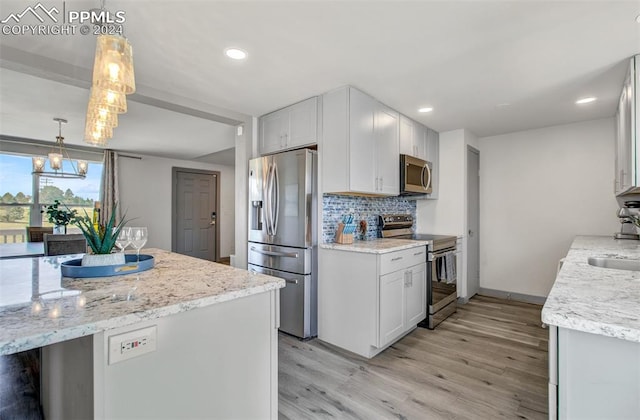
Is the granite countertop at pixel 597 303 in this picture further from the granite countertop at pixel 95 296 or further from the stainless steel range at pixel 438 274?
the stainless steel range at pixel 438 274

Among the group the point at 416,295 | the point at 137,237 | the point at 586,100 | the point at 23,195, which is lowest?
the point at 416,295

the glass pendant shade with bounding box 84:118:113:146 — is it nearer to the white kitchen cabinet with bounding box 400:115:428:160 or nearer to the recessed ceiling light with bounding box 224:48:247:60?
the recessed ceiling light with bounding box 224:48:247:60

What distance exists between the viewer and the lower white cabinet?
242cm

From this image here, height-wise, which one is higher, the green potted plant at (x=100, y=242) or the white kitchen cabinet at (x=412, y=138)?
the white kitchen cabinet at (x=412, y=138)

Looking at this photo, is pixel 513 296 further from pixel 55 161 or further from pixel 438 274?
pixel 55 161

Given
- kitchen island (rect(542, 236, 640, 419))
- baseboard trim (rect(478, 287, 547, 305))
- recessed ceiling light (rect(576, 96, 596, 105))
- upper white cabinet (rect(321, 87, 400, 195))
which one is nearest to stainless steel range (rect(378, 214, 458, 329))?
upper white cabinet (rect(321, 87, 400, 195))

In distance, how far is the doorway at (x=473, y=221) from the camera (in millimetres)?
3982

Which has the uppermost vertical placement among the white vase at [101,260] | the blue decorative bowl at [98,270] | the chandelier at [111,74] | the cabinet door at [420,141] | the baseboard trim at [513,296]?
the cabinet door at [420,141]

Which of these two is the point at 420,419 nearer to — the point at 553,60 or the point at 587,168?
the point at 553,60

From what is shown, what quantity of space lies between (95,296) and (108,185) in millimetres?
5257

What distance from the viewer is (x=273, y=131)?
3275mm

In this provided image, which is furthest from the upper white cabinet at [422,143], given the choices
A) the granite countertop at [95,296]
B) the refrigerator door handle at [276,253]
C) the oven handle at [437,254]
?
the granite countertop at [95,296]

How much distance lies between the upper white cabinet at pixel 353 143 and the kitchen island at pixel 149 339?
4.95 ft

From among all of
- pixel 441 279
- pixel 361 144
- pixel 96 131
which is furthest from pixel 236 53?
pixel 441 279
